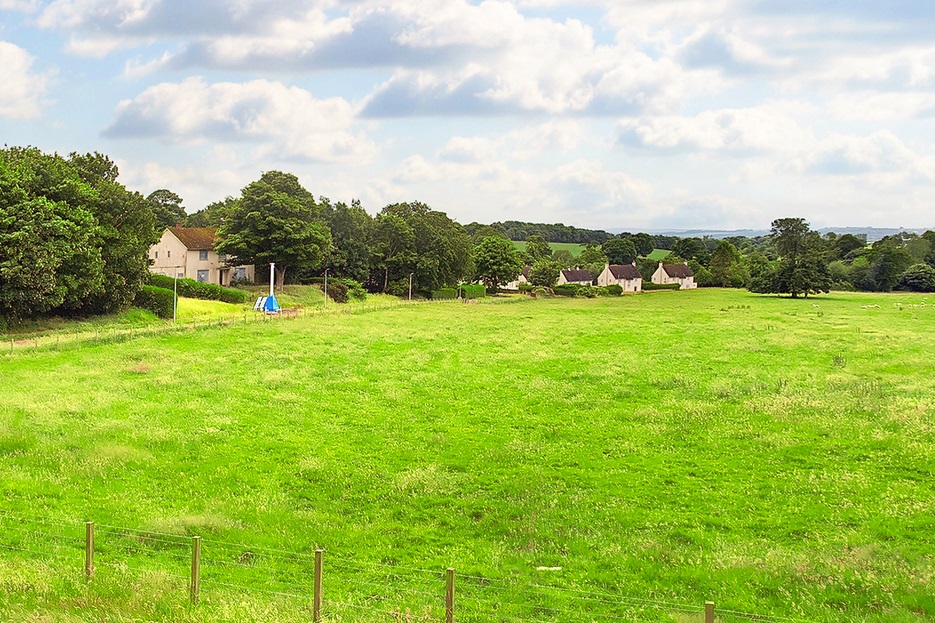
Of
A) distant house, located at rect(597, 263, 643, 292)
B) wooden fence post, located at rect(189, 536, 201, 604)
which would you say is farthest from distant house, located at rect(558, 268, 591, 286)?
wooden fence post, located at rect(189, 536, 201, 604)

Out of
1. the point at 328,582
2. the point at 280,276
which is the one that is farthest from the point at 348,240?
the point at 328,582

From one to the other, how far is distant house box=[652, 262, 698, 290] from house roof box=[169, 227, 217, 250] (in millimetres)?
103779

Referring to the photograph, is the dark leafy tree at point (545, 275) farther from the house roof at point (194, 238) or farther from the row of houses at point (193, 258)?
the house roof at point (194, 238)

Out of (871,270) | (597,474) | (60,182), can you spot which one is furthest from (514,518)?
(871,270)

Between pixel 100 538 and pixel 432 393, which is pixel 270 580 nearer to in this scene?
pixel 100 538

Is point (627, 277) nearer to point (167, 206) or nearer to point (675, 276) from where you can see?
point (675, 276)

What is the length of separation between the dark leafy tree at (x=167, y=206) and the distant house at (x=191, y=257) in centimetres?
4121

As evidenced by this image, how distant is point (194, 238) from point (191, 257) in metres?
2.91

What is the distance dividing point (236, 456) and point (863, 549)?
59.0 ft

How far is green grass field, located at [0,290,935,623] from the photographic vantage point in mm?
14117

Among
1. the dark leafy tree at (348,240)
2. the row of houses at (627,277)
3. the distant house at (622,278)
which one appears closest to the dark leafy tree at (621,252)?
the row of houses at (627,277)

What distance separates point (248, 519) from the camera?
18594mm

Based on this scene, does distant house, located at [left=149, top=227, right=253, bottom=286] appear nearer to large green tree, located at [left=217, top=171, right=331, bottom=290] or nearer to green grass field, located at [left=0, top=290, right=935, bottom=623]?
large green tree, located at [left=217, top=171, right=331, bottom=290]

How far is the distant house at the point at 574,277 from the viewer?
520 ft
